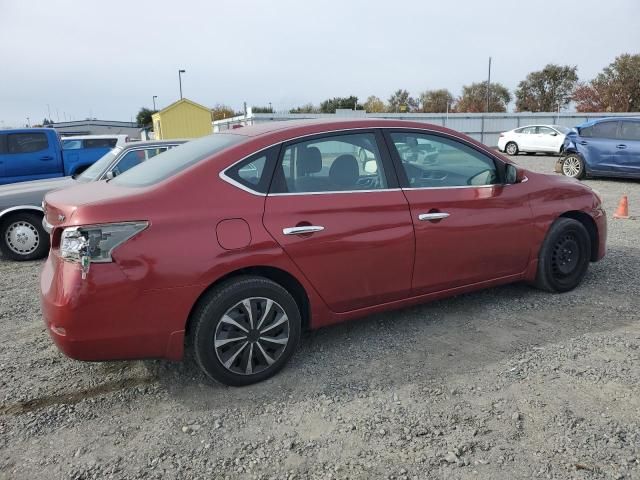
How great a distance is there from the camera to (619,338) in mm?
3697

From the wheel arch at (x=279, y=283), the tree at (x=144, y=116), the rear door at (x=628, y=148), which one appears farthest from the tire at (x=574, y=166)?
the tree at (x=144, y=116)

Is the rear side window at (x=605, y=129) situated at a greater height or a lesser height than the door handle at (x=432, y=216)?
greater

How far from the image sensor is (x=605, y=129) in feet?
41.2

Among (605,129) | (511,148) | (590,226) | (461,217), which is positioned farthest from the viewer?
(511,148)

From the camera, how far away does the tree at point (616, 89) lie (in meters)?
43.6

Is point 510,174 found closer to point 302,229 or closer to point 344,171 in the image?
point 344,171

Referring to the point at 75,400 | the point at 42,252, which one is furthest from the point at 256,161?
the point at 42,252

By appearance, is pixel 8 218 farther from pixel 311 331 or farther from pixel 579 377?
pixel 579 377

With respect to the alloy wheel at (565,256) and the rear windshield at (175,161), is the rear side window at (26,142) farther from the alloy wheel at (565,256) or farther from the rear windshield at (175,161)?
the alloy wheel at (565,256)

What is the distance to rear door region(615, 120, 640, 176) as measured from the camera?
11953 mm

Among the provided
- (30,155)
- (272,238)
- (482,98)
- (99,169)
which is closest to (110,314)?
(272,238)

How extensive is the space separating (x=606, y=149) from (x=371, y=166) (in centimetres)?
1115

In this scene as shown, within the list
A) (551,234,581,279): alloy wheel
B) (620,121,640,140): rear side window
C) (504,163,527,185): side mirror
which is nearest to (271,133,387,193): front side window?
(504,163,527,185): side mirror

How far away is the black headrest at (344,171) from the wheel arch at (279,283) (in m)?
0.73
